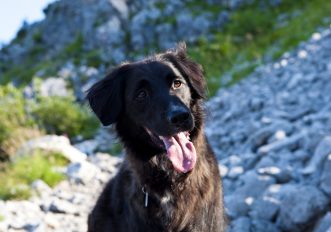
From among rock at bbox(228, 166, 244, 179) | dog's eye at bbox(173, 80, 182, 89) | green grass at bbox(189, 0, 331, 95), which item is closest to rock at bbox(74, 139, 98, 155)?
green grass at bbox(189, 0, 331, 95)

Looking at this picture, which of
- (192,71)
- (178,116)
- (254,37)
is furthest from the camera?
(254,37)

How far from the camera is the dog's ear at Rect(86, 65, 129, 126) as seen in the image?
475 centimetres

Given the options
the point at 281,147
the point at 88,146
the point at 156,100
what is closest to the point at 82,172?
the point at 281,147

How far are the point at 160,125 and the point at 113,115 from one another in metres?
0.50

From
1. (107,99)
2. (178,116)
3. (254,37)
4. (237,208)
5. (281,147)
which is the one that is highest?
(107,99)

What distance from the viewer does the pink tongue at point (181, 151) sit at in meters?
4.50

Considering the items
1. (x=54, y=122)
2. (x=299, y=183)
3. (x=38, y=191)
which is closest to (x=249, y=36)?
(x=54, y=122)

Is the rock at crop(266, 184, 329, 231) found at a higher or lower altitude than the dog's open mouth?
lower

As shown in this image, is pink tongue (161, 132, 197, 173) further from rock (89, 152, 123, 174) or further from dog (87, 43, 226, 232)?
rock (89, 152, 123, 174)

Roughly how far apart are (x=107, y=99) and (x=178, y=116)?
0.79m

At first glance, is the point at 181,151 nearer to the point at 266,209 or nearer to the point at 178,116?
the point at 178,116

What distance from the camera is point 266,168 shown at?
6980 millimetres

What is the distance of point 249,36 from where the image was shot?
23.1 meters

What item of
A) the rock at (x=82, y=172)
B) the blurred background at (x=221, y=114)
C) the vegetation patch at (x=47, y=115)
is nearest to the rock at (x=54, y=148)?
the blurred background at (x=221, y=114)
